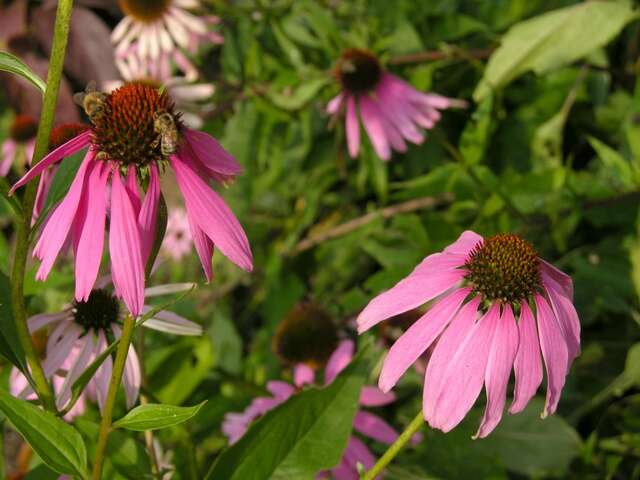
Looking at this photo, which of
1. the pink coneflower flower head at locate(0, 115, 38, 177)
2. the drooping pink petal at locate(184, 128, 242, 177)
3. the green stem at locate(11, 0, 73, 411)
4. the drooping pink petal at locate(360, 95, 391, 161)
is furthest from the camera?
the pink coneflower flower head at locate(0, 115, 38, 177)

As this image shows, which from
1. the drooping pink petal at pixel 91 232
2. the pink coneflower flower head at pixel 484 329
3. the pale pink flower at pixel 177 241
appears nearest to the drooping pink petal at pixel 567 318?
the pink coneflower flower head at pixel 484 329

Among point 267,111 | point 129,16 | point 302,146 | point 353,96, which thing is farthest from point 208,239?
point 129,16

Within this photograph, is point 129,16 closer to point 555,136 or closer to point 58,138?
point 555,136

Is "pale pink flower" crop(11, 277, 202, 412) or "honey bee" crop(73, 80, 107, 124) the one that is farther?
"pale pink flower" crop(11, 277, 202, 412)

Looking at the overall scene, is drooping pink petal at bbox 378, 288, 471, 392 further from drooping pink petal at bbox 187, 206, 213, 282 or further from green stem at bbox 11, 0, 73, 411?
green stem at bbox 11, 0, 73, 411

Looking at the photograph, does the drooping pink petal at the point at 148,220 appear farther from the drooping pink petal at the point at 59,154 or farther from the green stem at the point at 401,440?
the green stem at the point at 401,440

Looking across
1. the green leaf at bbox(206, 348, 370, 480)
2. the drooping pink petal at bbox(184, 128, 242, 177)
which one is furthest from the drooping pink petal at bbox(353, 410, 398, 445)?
the drooping pink petal at bbox(184, 128, 242, 177)

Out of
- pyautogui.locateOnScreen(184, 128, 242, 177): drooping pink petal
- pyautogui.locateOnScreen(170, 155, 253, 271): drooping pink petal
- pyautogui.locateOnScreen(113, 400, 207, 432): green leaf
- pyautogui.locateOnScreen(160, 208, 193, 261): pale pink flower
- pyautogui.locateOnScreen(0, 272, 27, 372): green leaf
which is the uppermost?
pyautogui.locateOnScreen(184, 128, 242, 177): drooping pink petal
